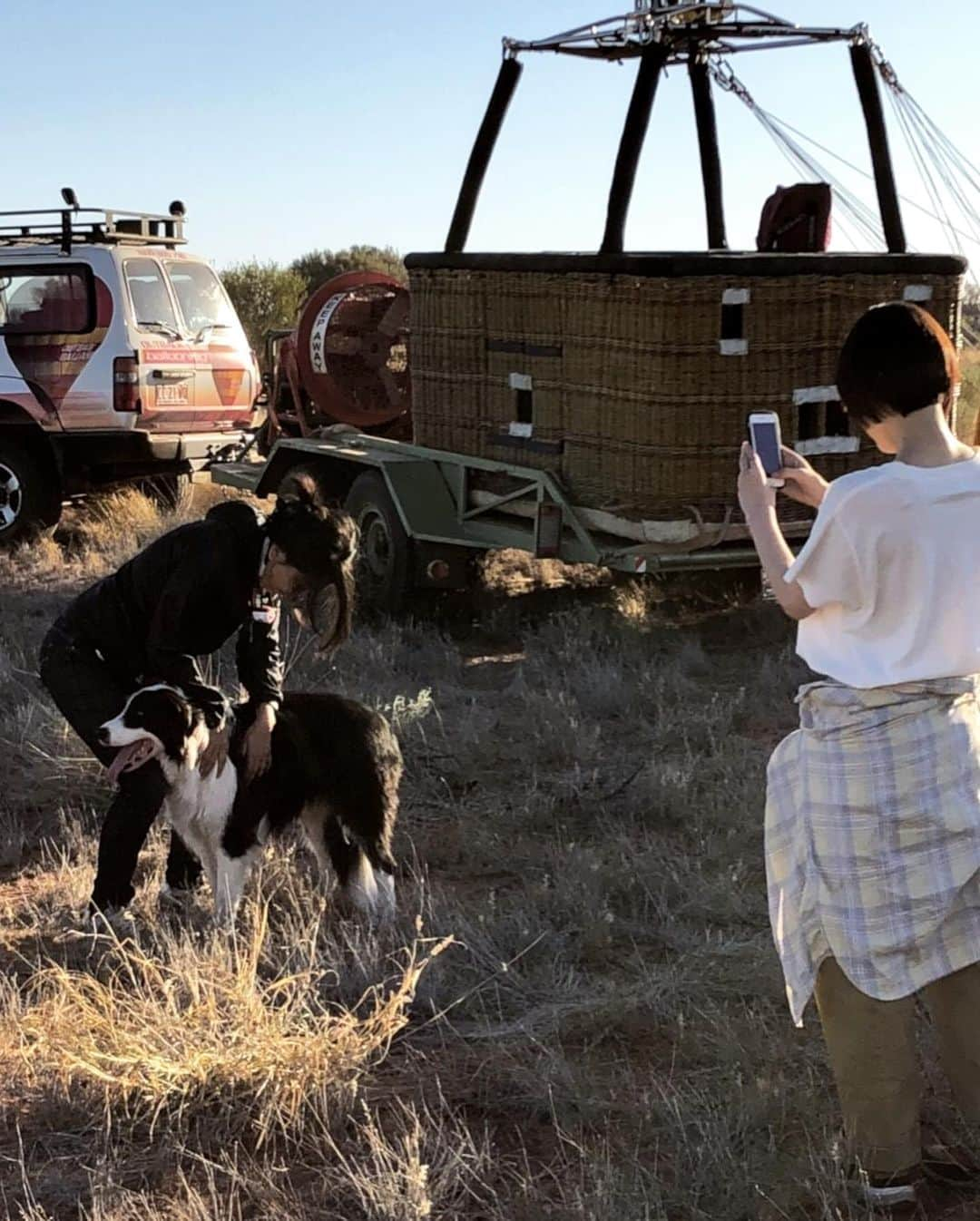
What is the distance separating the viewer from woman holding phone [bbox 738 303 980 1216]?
2.86 meters

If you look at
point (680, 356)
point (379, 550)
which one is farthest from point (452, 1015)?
point (379, 550)

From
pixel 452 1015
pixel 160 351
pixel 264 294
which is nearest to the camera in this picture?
pixel 452 1015

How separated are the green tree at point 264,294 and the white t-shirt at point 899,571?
21.5 m

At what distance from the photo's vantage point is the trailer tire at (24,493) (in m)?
11.5

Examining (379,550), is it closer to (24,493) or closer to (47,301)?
(24,493)

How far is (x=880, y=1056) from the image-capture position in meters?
3.01

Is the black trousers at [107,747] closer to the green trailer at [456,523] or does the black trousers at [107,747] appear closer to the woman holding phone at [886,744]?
the woman holding phone at [886,744]

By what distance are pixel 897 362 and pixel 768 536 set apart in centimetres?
40

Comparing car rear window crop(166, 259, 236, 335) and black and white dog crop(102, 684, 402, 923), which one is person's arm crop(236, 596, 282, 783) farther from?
car rear window crop(166, 259, 236, 335)

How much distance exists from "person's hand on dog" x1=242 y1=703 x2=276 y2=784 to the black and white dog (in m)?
0.04

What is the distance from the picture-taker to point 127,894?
4809 mm

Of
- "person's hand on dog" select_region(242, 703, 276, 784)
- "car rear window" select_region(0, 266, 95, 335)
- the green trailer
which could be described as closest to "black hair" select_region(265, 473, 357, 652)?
"person's hand on dog" select_region(242, 703, 276, 784)

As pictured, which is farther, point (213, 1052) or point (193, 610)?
point (193, 610)

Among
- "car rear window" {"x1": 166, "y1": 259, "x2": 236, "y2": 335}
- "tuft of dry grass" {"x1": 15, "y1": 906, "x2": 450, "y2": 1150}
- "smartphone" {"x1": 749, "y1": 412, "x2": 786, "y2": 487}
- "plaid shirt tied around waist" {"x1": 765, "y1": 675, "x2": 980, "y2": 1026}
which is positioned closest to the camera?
"plaid shirt tied around waist" {"x1": 765, "y1": 675, "x2": 980, "y2": 1026}
